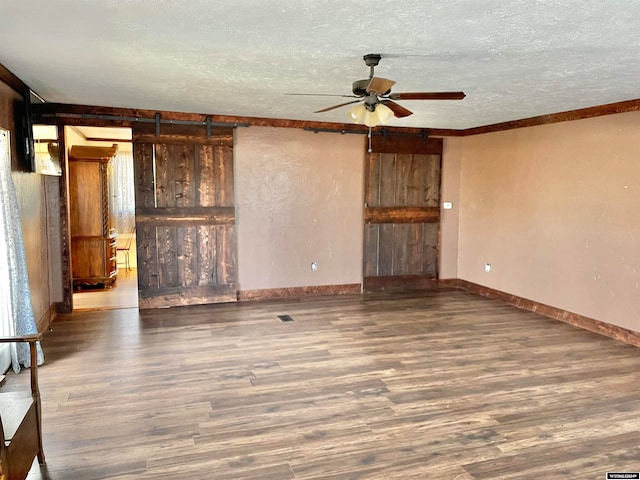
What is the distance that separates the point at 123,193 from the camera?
920 centimetres

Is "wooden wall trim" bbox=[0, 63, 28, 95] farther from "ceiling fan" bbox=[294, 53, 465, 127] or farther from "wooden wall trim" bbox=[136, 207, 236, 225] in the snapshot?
"ceiling fan" bbox=[294, 53, 465, 127]

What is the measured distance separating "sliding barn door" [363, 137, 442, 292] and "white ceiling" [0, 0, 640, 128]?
2.03 metres

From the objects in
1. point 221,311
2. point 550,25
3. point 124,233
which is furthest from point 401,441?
point 124,233

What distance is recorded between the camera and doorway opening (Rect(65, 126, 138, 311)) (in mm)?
6465

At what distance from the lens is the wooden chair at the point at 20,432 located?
6.06 feet

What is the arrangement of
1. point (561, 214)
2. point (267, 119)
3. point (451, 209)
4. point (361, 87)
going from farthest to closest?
point (451, 209) → point (267, 119) → point (561, 214) → point (361, 87)

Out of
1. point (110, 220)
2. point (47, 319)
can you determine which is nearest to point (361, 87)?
point (47, 319)

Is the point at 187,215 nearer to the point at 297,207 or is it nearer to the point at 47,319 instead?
the point at 297,207

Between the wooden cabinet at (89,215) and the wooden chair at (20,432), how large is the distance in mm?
4896

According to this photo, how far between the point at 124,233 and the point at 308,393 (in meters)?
7.10

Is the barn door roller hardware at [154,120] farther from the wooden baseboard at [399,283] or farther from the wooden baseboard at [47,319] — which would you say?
the wooden baseboard at [399,283]

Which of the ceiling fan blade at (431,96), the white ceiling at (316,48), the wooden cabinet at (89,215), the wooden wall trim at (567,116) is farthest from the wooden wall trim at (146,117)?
the ceiling fan blade at (431,96)

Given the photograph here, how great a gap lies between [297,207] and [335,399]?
11.4 ft

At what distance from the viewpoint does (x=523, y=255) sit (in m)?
5.99
